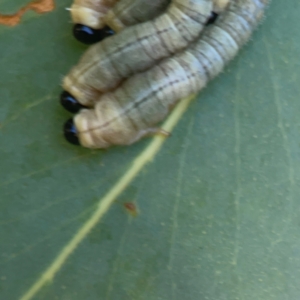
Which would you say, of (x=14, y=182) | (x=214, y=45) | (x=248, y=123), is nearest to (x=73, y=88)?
(x=14, y=182)

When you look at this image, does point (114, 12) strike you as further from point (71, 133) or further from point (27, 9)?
point (71, 133)

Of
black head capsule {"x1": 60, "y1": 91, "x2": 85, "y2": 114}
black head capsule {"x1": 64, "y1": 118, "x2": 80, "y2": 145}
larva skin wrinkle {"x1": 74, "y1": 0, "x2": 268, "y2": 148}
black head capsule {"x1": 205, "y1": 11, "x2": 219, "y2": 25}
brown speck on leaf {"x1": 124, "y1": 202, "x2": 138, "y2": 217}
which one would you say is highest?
black head capsule {"x1": 205, "y1": 11, "x2": 219, "y2": 25}

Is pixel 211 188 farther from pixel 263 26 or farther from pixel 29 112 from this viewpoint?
pixel 29 112

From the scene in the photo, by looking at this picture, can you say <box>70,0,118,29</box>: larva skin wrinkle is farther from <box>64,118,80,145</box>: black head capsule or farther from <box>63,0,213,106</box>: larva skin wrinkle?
<box>64,118,80,145</box>: black head capsule

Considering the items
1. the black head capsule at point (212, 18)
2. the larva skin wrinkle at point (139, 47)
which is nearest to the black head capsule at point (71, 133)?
the larva skin wrinkle at point (139, 47)

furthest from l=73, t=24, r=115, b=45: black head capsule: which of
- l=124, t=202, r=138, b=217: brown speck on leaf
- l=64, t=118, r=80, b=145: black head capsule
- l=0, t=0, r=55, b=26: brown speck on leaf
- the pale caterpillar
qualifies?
l=124, t=202, r=138, b=217: brown speck on leaf

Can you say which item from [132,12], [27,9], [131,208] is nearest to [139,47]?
[132,12]
